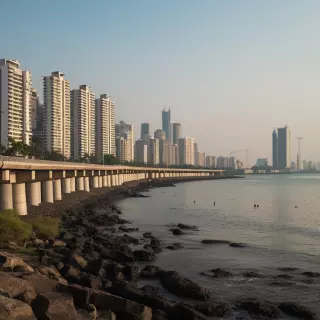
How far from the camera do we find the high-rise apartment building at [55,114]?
187 metres

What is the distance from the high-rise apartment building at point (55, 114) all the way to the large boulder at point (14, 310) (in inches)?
7006

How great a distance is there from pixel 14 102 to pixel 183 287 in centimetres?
15881

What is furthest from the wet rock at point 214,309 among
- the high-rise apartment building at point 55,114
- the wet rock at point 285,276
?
the high-rise apartment building at point 55,114

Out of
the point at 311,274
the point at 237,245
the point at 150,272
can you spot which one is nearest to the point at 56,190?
the point at 237,245

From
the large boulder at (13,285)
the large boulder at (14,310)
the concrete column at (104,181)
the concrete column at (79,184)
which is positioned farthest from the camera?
the concrete column at (104,181)

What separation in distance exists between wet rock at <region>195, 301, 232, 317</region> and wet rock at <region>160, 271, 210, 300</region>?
1.35 metres

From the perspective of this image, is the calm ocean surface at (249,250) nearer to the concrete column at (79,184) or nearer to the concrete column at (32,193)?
the concrete column at (32,193)

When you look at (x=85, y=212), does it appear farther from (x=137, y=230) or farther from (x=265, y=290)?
(x=265, y=290)

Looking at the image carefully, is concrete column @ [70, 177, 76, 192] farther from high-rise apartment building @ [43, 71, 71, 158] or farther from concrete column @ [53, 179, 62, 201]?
high-rise apartment building @ [43, 71, 71, 158]

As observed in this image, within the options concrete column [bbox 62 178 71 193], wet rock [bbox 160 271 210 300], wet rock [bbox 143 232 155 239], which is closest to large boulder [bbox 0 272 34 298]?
wet rock [bbox 160 271 210 300]

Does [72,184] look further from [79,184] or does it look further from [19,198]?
[19,198]

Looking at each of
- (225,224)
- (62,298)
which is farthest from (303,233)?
(62,298)

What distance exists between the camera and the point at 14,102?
16475cm

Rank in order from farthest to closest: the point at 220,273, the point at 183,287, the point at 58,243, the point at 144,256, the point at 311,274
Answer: the point at 144,256 → the point at 58,243 → the point at 311,274 → the point at 220,273 → the point at 183,287
